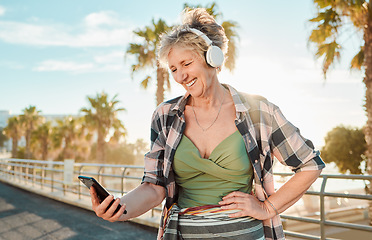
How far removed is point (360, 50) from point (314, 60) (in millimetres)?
1829

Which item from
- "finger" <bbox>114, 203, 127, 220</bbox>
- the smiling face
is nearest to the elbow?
"finger" <bbox>114, 203, 127, 220</bbox>

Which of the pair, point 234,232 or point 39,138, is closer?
point 234,232

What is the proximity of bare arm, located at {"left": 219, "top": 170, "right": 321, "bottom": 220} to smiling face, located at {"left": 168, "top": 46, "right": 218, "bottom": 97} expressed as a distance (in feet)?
1.70

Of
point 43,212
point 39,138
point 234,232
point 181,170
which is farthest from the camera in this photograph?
point 39,138

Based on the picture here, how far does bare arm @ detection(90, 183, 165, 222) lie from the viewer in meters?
1.46

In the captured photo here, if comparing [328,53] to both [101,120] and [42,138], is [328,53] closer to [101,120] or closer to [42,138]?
[101,120]

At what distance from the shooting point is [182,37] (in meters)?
1.70

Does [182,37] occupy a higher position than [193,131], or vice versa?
[182,37]

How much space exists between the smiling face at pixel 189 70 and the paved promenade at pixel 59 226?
465cm

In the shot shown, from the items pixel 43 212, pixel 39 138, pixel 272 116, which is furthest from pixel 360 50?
pixel 39 138

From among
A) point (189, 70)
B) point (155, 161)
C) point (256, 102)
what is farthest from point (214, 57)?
point (155, 161)

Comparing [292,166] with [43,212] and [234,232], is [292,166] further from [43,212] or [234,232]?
[43,212]

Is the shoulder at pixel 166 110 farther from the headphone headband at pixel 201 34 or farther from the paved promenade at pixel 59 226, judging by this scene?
the paved promenade at pixel 59 226

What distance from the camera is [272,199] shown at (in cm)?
163
